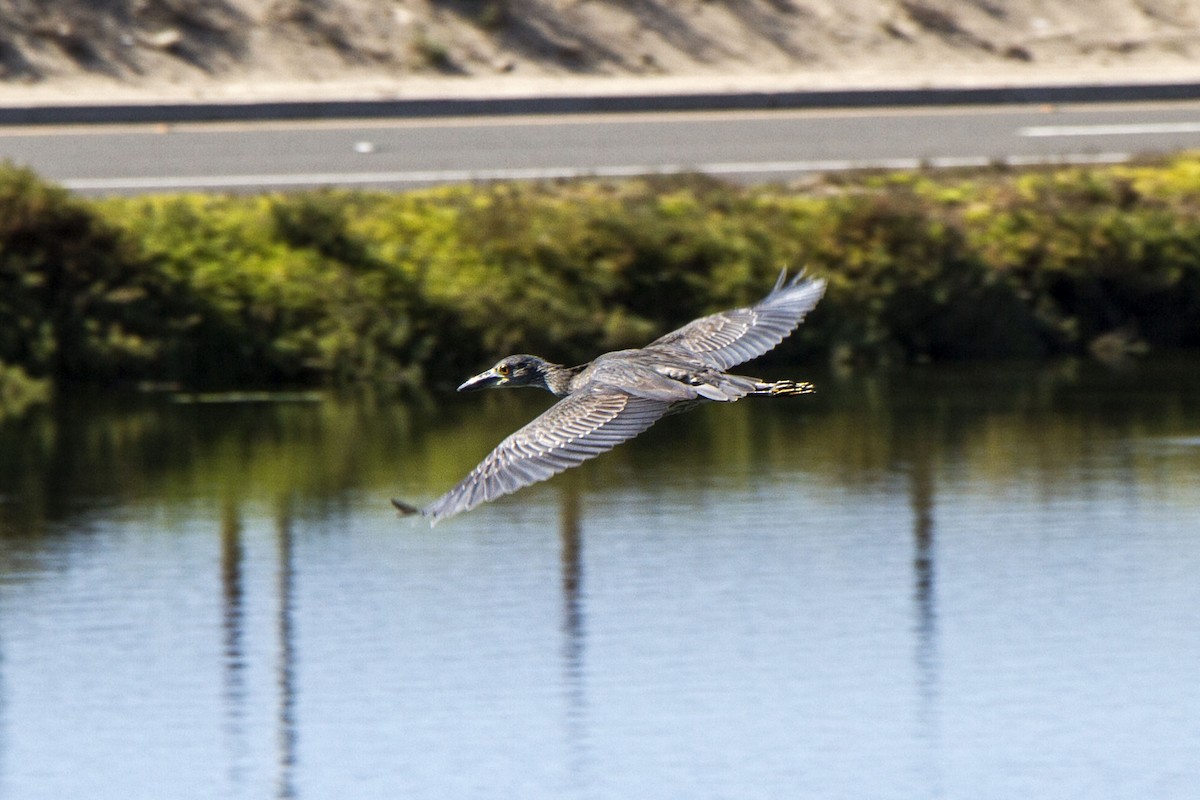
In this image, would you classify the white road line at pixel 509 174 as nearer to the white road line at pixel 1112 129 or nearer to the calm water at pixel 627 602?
the white road line at pixel 1112 129

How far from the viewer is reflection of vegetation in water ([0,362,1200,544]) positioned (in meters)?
22.1

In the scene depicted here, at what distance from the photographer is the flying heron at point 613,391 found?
914 centimetres

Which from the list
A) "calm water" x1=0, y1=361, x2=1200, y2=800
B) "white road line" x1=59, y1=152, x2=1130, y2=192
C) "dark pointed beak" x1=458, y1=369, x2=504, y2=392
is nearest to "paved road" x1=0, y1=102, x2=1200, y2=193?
"white road line" x1=59, y1=152, x2=1130, y2=192

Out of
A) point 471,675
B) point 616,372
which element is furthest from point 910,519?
point 616,372

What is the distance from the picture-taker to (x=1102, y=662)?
17094 millimetres

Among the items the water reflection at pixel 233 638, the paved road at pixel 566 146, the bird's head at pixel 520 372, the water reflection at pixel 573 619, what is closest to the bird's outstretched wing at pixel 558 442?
the bird's head at pixel 520 372

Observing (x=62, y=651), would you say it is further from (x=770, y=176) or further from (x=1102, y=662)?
(x=770, y=176)

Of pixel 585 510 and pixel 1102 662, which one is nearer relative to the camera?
pixel 1102 662

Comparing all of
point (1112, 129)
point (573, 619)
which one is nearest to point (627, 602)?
point (573, 619)

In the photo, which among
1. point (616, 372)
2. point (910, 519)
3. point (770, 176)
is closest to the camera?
point (616, 372)

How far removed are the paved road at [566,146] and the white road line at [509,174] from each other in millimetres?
25

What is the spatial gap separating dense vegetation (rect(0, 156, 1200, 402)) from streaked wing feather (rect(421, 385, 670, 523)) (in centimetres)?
1317

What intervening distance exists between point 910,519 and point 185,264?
7879mm

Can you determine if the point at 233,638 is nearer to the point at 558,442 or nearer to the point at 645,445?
the point at 645,445
